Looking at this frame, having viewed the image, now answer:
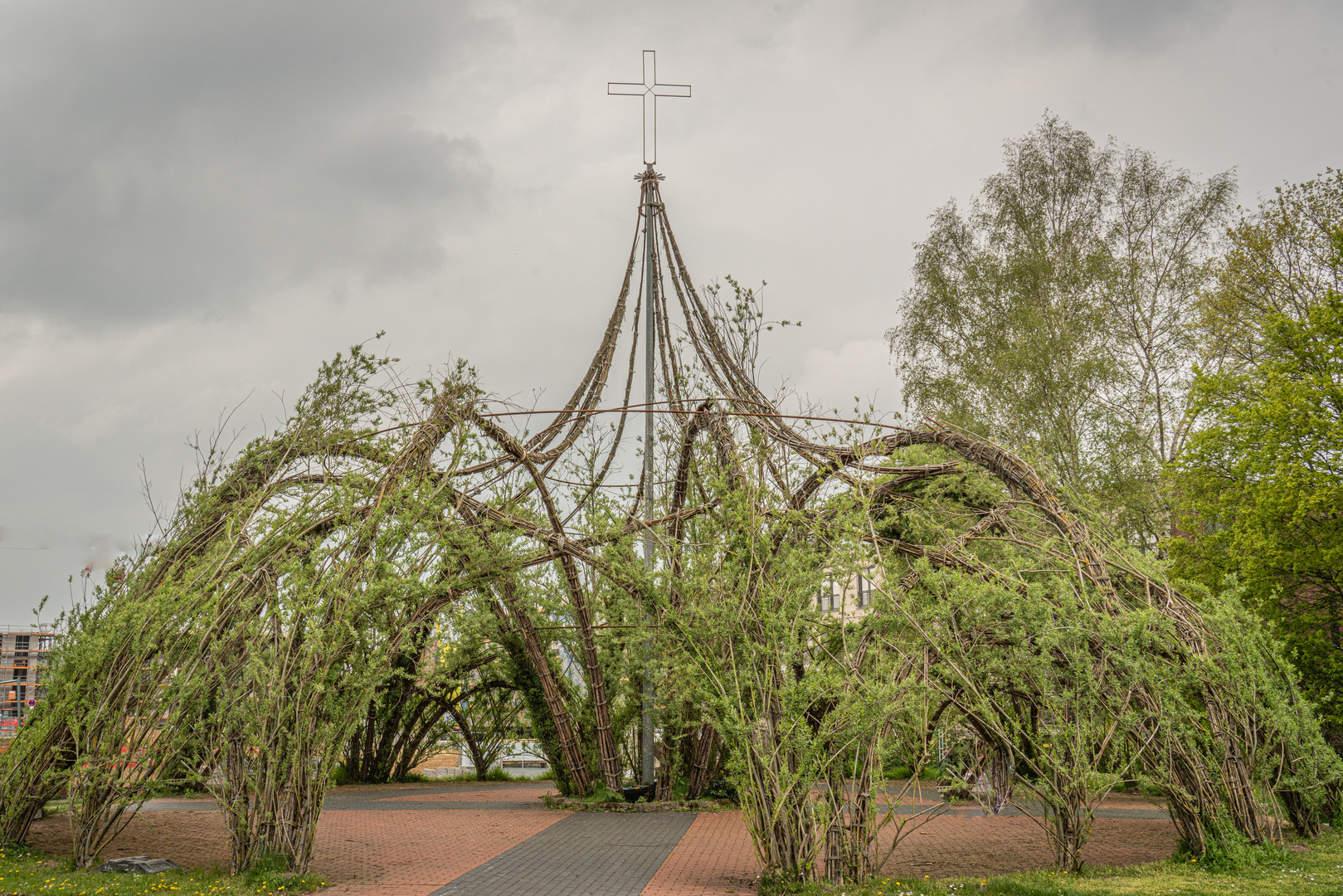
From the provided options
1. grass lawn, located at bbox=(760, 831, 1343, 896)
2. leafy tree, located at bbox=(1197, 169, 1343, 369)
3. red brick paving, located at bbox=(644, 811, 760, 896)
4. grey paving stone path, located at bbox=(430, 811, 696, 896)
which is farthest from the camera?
leafy tree, located at bbox=(1197, 169, 1343, 369)

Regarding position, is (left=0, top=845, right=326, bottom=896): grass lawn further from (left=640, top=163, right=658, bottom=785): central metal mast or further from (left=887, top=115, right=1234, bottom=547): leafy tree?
(left=887, top=115, right=1234, bottom=547): leafy tree

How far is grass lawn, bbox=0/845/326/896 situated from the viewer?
6367 mm

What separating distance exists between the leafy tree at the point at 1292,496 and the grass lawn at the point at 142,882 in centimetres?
1063

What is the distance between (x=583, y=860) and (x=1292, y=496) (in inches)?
368

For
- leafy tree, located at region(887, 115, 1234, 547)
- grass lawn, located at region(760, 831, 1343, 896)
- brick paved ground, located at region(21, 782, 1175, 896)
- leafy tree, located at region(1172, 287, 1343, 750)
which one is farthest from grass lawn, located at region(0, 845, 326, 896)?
leafy tree, located at region(887, 115, 1234, 547)

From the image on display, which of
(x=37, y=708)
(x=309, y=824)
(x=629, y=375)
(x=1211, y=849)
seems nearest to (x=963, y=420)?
(x=629, y=375)

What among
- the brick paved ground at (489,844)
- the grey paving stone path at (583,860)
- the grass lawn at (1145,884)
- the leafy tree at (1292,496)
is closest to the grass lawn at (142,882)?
the brick paved ground at (489,844)

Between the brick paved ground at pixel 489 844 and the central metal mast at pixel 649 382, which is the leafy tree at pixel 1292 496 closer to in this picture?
the brick paved ground at pixel 489 844

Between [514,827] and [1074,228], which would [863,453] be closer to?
[514,827]

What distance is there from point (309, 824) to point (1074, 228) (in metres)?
18.6

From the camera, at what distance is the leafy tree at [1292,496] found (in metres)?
10.9

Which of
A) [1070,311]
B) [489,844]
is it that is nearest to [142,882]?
[489,844]

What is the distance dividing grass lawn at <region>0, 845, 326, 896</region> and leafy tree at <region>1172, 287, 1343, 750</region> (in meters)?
10.6

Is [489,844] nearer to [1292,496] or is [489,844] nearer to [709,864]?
[709,864]
